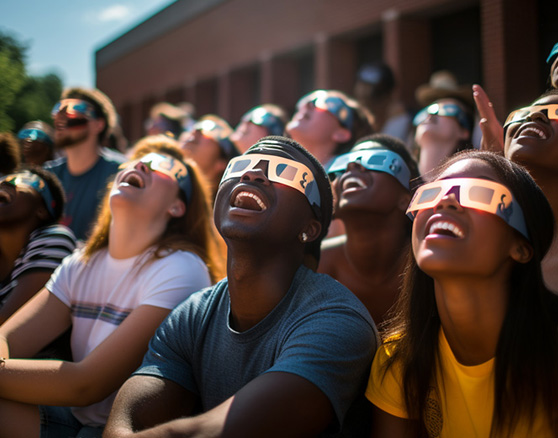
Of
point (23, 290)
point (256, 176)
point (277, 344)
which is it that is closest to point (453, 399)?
point (277, 344)

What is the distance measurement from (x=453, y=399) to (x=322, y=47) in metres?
13.2

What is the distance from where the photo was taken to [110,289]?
3627mm

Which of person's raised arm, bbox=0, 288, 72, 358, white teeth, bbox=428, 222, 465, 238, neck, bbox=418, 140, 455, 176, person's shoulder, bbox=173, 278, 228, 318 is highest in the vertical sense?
neck, bbox=418, 140, 455, 176

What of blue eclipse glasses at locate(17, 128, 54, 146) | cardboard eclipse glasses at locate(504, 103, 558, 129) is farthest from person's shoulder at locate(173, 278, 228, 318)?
blue eclipse glasses at locate(17, 128, 54, 146)

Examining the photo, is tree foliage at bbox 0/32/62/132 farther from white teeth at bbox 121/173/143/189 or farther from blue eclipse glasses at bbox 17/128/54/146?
blue eclipse glasses at bbox 17/128/54/146

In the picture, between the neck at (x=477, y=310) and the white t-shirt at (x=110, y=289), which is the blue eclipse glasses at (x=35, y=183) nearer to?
the white t-shirt at (x=110, y=289)

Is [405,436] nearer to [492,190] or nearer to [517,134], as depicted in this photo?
[492,190]

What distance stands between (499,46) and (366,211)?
7.46 m

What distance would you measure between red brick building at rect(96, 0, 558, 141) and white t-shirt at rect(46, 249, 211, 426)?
7856 mm

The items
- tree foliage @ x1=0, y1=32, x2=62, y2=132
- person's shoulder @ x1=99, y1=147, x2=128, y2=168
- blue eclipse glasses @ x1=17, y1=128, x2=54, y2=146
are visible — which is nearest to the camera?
tree foliage @ x1=0, y1=32, x2=62, y2=132

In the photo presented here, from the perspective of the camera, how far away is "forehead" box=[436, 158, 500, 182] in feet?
7.96

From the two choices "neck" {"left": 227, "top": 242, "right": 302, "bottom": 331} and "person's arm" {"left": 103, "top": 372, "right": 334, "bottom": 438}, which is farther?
"neck" {"left": 227, "top": 242, "right": 302, "bottom": 331}

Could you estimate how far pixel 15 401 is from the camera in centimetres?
302

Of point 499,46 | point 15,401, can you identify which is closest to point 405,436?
point 15,401
